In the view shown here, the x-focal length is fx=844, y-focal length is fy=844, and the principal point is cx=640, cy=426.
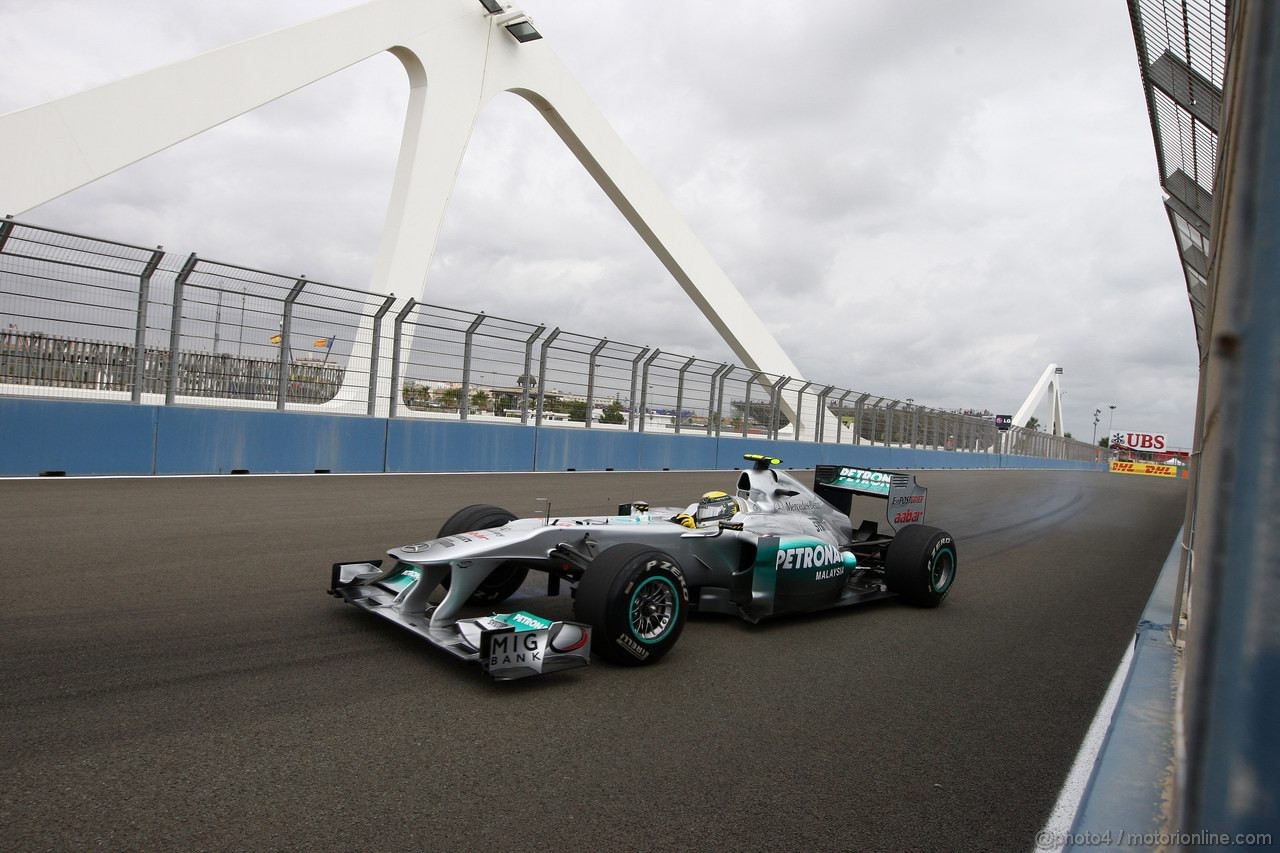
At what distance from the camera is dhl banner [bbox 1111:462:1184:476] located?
166ft

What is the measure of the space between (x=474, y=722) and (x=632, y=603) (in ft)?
3.37

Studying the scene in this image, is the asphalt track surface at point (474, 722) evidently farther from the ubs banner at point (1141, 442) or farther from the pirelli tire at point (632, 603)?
the ubs banner at point (1141, 442)

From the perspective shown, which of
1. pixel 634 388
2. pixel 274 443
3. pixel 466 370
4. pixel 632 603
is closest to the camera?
pixel 632 603

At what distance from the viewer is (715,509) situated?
545cm

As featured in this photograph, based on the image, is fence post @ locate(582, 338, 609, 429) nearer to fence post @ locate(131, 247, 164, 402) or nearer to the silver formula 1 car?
fence post @ locate(131, 247, 164, 402)

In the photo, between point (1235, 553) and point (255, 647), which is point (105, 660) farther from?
point (1235, 553)

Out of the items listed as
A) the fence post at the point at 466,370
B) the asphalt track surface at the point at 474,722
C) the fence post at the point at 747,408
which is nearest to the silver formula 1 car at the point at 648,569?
the asphalt track surface at the point at 474,722

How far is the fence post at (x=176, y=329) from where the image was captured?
10.5 meters

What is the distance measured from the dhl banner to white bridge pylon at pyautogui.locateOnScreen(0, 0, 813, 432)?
3431cm

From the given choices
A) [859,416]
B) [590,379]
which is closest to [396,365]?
[590,379]

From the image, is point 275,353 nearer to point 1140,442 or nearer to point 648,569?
point 648,569

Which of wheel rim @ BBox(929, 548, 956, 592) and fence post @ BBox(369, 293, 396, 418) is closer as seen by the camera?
wheel rim @ BBox(929, 548, 956, 592)

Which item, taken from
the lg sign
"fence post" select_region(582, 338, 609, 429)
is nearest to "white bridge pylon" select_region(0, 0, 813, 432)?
"fence post" select_region(582, 338, 609, 429)

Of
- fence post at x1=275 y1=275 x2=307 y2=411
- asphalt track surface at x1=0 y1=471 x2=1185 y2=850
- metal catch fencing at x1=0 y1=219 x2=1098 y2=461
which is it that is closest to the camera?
asphalt track surface at x1=0 y1=471 x2=1185 y2=850
